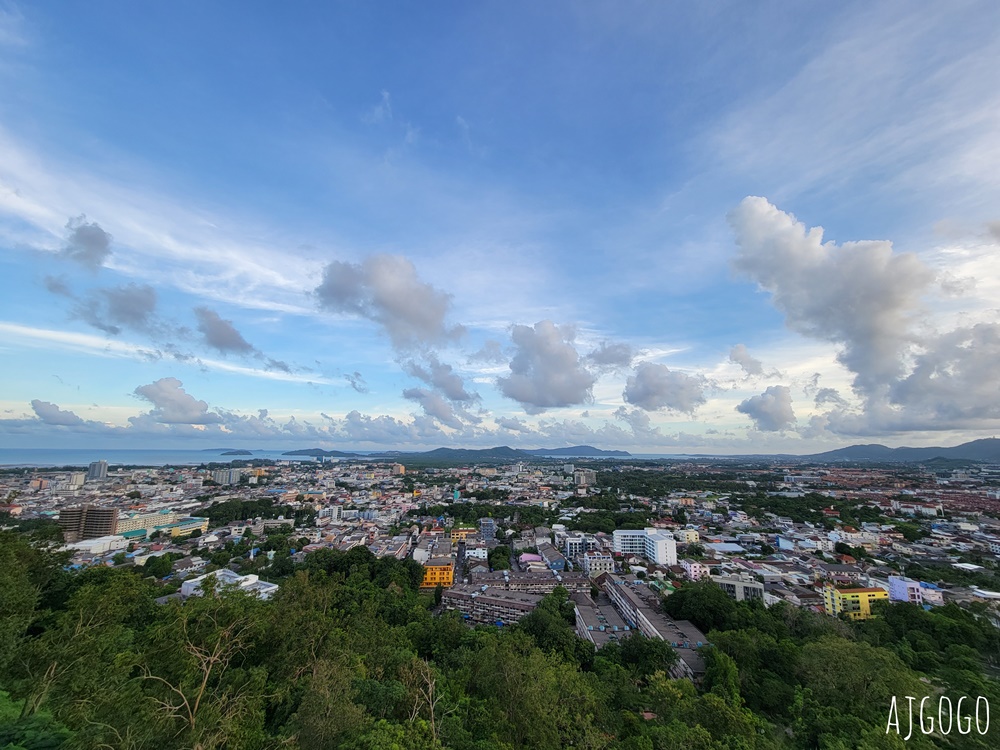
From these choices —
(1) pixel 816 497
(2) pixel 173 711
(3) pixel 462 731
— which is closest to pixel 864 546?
(1) pixel 816 497

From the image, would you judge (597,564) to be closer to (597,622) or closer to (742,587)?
(742,587)

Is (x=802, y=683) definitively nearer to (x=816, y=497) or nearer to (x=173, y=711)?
(x=173, y=711)

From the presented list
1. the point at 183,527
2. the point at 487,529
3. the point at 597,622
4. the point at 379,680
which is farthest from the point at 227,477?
the point at 379,680

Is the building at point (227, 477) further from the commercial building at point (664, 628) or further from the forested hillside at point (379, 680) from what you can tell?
the commercial building at point (664, 628)

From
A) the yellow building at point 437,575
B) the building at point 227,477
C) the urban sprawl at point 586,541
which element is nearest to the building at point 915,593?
the urban sprawl at point 586,541

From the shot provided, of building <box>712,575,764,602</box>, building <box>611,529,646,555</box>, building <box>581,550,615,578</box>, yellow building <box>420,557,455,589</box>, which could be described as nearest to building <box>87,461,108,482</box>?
yellow building <box>420,557,455,589</box>

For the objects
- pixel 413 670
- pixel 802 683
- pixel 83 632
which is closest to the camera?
pixel 83 632
